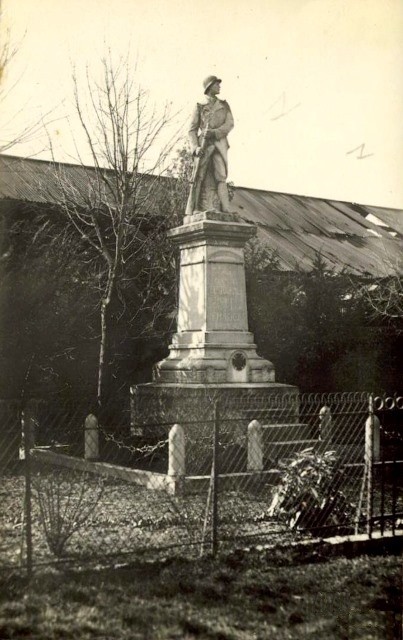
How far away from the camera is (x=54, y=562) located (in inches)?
217

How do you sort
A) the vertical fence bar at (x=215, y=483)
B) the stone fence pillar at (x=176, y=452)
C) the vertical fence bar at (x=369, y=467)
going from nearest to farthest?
the vertical fence bar at (x=215, y=483), the vertical fence bar at (x=369, y=467), the stone fence pillar at (x=176, y=452)

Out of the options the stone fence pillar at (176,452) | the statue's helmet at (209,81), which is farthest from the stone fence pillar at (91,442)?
the statue's helmet at (209,81)

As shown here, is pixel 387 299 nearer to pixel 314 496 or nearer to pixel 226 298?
pixel 226 298

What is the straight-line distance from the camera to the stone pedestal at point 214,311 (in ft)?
36.8

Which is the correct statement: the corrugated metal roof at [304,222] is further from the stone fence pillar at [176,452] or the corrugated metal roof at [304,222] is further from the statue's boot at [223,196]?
the stone fence pillar at [176,452]

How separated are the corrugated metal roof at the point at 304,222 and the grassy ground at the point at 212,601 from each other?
12.8 metres

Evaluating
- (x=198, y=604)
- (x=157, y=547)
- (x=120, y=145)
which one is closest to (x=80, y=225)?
(x=120, y=145)

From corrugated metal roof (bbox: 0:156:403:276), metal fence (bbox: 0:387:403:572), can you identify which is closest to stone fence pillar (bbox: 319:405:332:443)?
metal fence (bbox: 0:387:403:572)

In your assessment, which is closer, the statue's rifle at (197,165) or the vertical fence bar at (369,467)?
the vertical fence bar at (369,467)

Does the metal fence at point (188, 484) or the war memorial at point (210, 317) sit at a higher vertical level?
the war memorial at point (210, 317)

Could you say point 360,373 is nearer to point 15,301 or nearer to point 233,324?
point 233,324

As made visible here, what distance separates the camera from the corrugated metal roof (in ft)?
60.4

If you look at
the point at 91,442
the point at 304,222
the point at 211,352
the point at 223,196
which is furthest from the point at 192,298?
the point at 304,222

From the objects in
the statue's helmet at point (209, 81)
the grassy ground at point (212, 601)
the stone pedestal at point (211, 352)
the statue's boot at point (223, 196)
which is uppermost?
the statue's helmet at point (209, 81)
